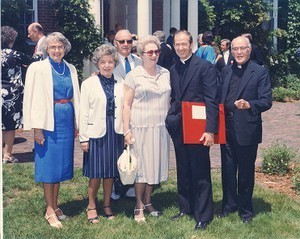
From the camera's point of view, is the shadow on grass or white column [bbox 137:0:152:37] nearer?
the shadow on grass

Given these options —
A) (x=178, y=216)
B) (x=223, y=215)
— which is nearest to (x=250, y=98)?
(x=223, y=215)

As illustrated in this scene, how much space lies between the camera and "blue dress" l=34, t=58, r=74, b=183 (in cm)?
537

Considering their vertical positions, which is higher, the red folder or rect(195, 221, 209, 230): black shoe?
the red folder

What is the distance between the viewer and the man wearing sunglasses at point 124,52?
19.1 ft

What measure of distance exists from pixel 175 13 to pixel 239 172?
13223 millimetres

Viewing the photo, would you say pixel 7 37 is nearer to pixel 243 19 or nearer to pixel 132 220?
pixel 132 220

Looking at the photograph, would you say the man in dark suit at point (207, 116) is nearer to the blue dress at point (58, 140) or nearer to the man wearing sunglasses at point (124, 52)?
the man wearing sunglasses at point (124, 52)

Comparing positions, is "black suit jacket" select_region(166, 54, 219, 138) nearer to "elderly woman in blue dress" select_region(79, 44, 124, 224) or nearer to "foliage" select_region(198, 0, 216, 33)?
"elderly woman in blue dress" select_region(79, 44, 124, 224)

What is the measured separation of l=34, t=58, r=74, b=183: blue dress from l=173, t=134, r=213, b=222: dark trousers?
1.10 meters

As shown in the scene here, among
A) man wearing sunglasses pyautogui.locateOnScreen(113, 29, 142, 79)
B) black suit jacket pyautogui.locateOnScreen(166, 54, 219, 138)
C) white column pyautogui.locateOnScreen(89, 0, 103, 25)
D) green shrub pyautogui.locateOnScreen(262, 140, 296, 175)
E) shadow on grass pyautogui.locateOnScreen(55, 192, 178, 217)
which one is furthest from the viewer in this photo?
white column pyautogui.locateOnScreen(89, 0, 103, 25)

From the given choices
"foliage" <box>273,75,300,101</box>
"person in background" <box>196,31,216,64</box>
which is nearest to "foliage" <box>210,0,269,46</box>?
"foliage" <box>273,75,300,101</box>

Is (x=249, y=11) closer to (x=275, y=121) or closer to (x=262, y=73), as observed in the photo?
(x=275, y=121)

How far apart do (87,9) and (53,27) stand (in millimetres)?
1111

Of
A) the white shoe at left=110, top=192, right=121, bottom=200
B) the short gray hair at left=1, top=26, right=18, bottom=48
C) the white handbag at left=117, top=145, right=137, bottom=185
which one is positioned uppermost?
the short gray hair at left=1, top=26, right=18, bottom=48
